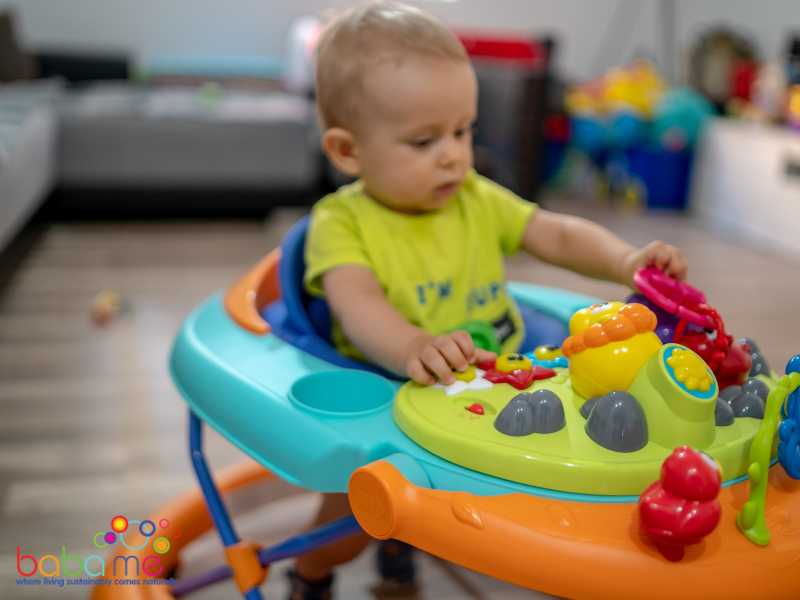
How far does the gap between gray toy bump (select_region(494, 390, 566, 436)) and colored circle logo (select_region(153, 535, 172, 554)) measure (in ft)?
1.65

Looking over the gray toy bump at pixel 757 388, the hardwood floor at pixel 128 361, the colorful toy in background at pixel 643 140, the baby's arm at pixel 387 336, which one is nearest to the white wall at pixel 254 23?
the colorful toy in background at pixel 643 140

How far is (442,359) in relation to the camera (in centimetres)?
55

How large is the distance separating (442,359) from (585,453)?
127mm

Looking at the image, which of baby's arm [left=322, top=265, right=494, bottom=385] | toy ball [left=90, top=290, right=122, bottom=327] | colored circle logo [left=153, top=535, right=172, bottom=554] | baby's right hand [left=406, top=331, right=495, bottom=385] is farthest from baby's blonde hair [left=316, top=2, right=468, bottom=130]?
toy ball [left=90, top=290, right=122, bottom=327]

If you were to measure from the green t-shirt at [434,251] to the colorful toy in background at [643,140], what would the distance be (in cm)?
225

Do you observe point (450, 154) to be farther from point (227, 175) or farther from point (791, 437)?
point (227, 175)

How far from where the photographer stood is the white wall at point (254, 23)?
361 centimetres

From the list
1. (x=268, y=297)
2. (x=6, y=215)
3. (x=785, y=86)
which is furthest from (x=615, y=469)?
(x=785, y=86)

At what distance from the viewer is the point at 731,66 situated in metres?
3.19

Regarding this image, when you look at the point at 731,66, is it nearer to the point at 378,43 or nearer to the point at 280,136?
the point at 280,136

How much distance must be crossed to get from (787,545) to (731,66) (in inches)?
124

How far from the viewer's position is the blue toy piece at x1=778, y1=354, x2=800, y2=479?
45cm

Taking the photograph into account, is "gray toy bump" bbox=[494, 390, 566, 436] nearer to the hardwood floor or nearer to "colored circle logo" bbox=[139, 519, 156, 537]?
the hardwood floor

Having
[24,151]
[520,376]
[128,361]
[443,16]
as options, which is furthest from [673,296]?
[443,16]
